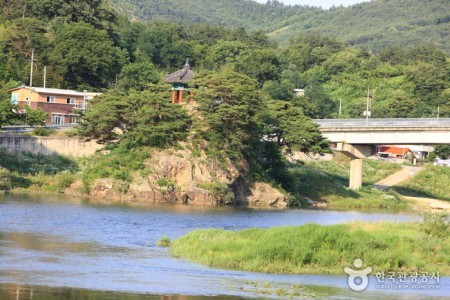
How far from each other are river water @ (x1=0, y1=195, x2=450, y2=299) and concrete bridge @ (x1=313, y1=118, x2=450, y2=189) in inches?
1375

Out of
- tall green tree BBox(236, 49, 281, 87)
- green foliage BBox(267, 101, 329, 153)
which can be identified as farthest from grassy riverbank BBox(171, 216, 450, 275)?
tall green tree BBox(236, 49, 281, 87)

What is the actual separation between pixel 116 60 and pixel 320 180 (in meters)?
36.3

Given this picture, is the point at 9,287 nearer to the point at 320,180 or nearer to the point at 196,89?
the point at 196,89

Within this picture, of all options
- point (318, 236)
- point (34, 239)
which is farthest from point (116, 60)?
point (318, 236)

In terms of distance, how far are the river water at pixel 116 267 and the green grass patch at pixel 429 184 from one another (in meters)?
46.3

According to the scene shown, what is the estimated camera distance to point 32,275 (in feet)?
112

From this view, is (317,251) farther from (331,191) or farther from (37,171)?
(331,191)

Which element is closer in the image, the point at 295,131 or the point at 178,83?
the point at 295,131

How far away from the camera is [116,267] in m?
37.2

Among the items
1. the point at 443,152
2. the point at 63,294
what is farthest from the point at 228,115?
the point at 443,152

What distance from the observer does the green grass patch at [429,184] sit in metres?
102

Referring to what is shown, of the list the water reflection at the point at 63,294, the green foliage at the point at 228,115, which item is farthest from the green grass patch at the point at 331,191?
the water reflection at the point at 63,294

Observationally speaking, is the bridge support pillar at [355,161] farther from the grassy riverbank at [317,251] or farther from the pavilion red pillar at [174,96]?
the grassy riverbank at [317,251]

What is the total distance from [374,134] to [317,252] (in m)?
55.5
